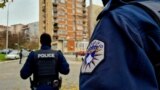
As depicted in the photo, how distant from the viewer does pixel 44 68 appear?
6457 mm

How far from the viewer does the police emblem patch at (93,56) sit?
157 cm

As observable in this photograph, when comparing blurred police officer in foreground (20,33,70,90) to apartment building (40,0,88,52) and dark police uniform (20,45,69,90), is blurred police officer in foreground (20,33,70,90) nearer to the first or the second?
dark police uniform (20,45,69,90)

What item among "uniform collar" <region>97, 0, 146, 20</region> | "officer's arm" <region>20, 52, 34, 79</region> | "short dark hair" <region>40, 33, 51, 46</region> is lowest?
"officer's arm" <region>20, 52, 34, 79</region>

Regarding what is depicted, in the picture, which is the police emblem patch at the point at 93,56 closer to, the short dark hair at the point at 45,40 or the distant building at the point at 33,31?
the short dark hair at the point at 45,40

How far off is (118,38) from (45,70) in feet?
16.4

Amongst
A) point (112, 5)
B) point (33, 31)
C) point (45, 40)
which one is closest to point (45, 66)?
point (45, 40)

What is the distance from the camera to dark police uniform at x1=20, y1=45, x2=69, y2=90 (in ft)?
20.9

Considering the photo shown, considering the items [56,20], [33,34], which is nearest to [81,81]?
[56,20]

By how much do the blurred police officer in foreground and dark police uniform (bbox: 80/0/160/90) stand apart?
482 cm

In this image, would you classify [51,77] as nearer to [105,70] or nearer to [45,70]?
[45,70]

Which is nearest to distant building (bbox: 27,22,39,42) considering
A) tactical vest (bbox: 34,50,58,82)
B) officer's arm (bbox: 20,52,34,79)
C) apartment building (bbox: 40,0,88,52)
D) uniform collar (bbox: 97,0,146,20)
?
apartment building (bbox: 40,0,88,52)

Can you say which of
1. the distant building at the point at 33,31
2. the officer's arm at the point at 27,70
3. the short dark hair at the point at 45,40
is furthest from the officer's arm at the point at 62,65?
the distant building at the point at 33,31

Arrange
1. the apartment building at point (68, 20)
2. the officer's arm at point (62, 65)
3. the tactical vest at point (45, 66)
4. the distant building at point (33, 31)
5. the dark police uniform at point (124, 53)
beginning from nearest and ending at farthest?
the dark police uniform at point (124, 53) → the tactical vest at point (45, 66) → the officer's arm at point (62, 65) → the apartment building at point (68, 20) → the distant building at point (33, 31)

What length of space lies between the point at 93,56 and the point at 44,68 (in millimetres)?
4895
